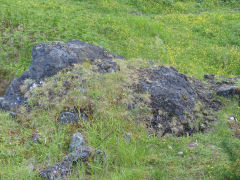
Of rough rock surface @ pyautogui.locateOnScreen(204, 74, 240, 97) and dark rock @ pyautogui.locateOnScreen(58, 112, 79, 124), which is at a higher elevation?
dark rock @ pyautogui.locateOnScreen(58, 112, 79, 124)

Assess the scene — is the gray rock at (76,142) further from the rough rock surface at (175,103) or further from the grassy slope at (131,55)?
the rough rock surface at (175,103)

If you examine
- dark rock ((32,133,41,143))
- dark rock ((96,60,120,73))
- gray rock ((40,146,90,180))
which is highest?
dark rock ((96,60,120,73))

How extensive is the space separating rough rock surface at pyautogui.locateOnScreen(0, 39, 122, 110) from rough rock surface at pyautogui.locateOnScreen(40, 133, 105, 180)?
1900 millimetres

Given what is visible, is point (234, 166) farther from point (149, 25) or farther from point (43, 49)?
point (149, 25)

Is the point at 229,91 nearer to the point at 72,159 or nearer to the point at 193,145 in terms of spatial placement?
the point at 193,145

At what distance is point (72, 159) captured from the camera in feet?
13.6

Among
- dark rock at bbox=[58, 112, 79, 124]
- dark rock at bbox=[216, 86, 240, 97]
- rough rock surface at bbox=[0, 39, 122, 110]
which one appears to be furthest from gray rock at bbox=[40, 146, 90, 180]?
dark rock at bbox=[216, 86, 240, 97]

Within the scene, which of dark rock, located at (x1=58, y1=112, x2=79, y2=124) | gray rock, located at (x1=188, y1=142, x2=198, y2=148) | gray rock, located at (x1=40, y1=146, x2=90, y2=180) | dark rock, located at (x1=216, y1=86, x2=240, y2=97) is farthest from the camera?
dark rock, located at (x1=216, y1=86, x2=240, y2=97)

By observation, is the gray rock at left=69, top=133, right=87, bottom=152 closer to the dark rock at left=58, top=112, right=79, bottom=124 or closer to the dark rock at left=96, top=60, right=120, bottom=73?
the dark rock at left=58, top=112, right=79, bottom=124

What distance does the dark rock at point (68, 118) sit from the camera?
5121 millimetres

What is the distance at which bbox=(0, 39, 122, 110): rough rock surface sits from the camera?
6047 mm

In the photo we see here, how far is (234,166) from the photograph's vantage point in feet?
12.0

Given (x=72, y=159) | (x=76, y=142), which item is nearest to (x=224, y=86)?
(x=76, y=142)

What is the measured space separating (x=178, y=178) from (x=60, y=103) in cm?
258
